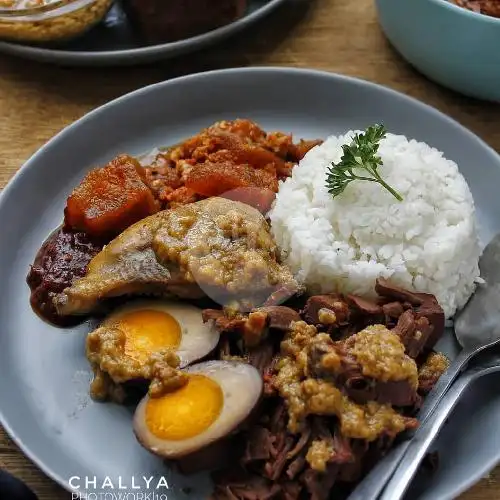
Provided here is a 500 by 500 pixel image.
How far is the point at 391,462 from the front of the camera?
103 inches

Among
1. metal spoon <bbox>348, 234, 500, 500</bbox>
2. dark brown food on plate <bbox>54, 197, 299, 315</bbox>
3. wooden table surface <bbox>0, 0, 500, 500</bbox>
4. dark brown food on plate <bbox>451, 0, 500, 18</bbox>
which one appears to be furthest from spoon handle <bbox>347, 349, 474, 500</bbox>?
dark brown food on plate <bbox>451, 0, 500, 18</bbox>

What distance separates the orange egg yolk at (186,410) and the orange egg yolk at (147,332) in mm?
288

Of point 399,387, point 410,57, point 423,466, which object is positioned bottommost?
point 423,466

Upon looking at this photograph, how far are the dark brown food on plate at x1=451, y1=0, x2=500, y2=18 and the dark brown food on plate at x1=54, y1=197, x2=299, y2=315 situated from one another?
6.63 feet

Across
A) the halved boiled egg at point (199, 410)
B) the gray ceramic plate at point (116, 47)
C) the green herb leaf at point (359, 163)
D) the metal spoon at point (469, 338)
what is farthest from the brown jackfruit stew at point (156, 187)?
the metal spoon at point (469, 338)

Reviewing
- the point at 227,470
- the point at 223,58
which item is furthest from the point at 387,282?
the point at 223,58

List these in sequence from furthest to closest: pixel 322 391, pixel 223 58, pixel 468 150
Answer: pixel 223 58 < pixel 468 150 < pixel 322 391

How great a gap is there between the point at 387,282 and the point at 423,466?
2.68 feet

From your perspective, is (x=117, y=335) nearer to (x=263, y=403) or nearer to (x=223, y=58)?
(x=263, y=403)

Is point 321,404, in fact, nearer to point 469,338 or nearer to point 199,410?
point 199,410

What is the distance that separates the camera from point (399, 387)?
2658 millimetres

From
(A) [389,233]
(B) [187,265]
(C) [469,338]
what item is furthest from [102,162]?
(C) [469,338]

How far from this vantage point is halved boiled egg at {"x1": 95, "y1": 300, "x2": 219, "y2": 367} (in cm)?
303

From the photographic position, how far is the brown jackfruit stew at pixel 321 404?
8.50 feet
